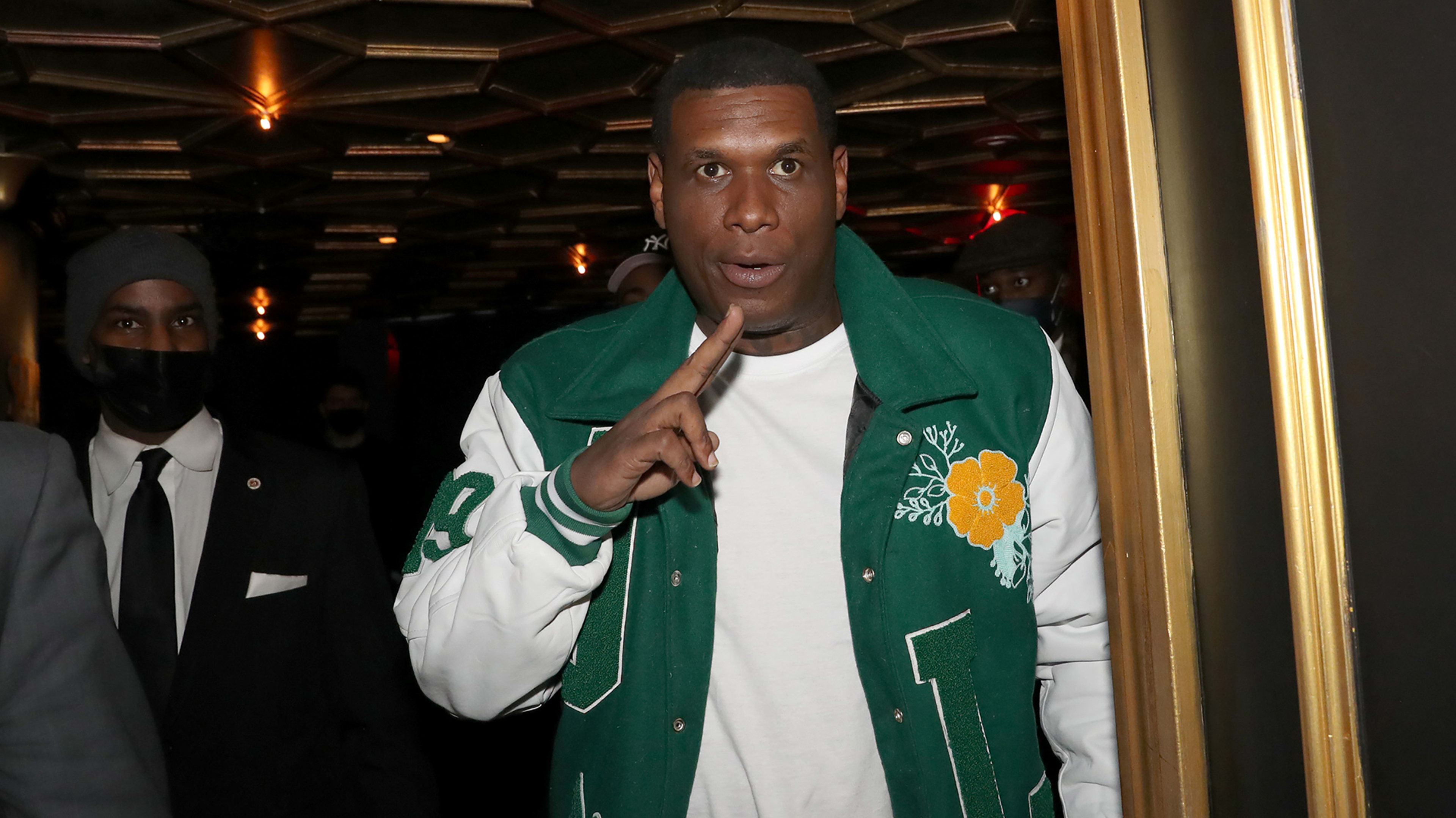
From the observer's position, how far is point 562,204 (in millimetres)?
9828

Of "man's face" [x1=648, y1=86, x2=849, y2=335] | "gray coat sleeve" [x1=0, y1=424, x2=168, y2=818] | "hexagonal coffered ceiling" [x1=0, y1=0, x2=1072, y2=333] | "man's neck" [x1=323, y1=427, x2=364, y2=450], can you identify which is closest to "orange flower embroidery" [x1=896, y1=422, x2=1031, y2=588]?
"man's face" [x1=648, y1=86, x2=849, y2=335]

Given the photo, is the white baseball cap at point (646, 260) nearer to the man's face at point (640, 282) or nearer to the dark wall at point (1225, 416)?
the man's face at point (640, 282)

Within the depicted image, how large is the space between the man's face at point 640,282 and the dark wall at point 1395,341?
276 cm

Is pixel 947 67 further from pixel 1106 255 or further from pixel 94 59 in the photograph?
pixel 1106 255

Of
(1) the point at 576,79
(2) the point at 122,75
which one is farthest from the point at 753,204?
(2) the point at 122,75

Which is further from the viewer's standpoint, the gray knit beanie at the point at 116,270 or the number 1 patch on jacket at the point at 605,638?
the gray knit beanie at the point at 116,270

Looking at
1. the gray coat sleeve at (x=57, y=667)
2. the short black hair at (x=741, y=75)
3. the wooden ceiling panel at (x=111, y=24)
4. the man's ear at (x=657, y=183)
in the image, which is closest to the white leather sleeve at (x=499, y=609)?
the gray coat sleeve at (x=57, y=667)

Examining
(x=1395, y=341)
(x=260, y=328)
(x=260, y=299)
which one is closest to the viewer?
(x=1395, y=341)

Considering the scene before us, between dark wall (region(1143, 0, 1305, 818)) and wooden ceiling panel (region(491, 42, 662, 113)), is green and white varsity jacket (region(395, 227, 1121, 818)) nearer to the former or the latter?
dark wall (region(1143, 0, 1305, 818))

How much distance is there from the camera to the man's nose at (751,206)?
1.45 metres

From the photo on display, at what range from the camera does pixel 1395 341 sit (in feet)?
2.28

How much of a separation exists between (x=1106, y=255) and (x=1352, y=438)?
0.30m

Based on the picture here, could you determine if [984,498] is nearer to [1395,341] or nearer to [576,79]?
[1395,341]

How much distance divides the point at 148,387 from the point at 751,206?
166cm
